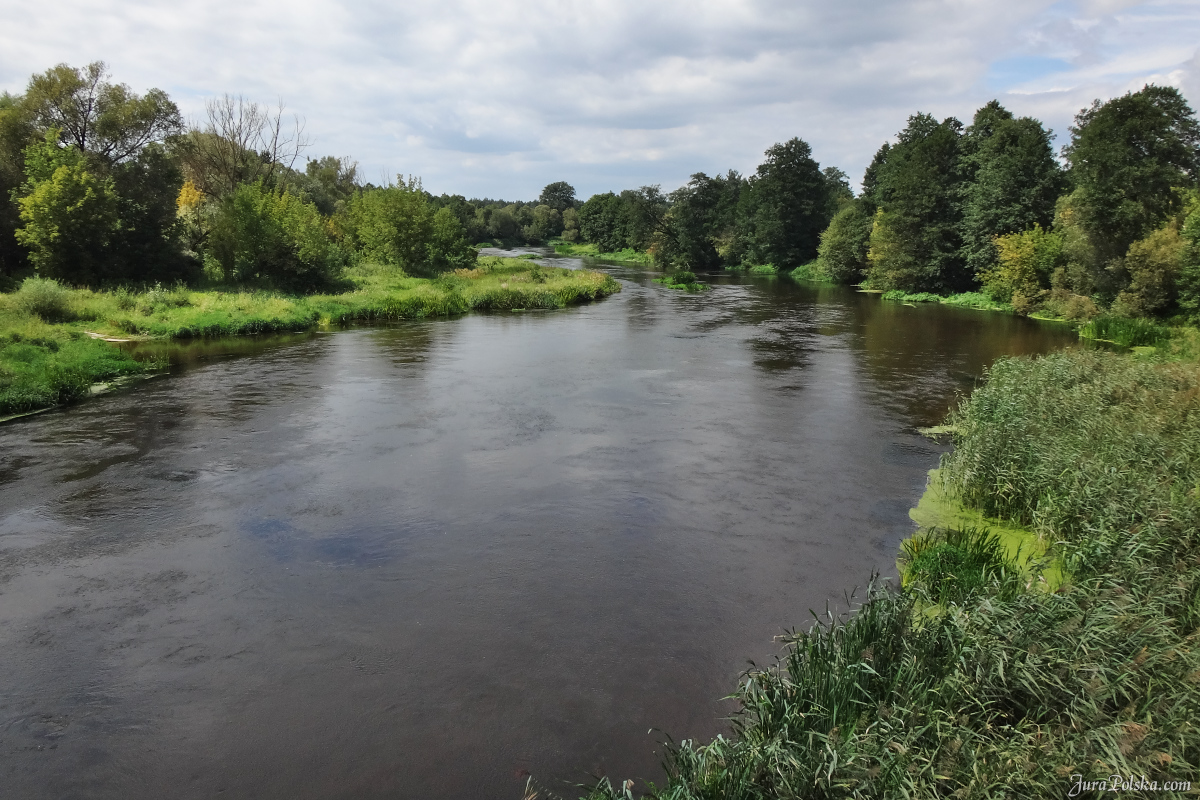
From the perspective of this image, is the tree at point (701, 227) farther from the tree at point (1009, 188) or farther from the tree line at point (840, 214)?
the tree at point (1009, 188)

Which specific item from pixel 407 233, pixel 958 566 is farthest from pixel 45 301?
pixel 958 566

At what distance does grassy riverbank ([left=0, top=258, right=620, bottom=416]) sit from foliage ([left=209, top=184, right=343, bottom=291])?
204 cm

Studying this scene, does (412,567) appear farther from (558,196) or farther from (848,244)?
(558,196)

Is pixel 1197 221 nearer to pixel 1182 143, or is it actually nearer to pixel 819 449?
pixel 1182 143

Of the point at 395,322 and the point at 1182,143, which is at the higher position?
the point at 1182,143

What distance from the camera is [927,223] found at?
46969mm

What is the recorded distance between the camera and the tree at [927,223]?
46.2 m

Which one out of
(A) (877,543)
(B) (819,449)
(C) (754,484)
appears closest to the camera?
(A) (877,543)

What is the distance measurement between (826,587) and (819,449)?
233 inches

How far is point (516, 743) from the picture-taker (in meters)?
6.23

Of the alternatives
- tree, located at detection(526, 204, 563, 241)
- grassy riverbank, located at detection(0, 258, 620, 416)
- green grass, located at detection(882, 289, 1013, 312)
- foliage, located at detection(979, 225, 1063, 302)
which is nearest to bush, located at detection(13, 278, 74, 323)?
grassy riverbank, located at detection(0, 258, 620, 416)

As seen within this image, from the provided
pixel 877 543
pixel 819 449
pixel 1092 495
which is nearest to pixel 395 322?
pixel 819 449

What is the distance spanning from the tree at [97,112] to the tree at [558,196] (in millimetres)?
147155

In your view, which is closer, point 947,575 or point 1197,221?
point 947,575
